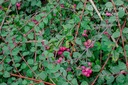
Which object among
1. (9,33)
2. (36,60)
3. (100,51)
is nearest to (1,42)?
(9,33)

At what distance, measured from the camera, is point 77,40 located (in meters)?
1.54

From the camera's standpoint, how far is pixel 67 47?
158 centimetres

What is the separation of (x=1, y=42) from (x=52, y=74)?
2.10ft

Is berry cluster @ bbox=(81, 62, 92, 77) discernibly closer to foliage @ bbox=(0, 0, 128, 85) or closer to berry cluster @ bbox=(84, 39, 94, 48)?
foliage @ bbox=(0, 0, 128, 85)

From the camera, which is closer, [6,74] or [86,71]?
[86,71]

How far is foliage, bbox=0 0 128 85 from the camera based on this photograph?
1.39m

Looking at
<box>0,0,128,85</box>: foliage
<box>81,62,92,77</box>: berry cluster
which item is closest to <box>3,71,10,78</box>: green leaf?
<box>0,0,128,85</box>: foliage

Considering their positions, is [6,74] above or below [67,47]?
below

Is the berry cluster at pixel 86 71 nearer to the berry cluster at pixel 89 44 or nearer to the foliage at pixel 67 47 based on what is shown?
the foliage at pixel 67 47

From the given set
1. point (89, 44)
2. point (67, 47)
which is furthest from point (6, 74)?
point (89, 44)

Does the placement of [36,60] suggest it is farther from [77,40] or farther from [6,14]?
[6,14]

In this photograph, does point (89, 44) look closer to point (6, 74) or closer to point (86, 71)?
point (86, 71)

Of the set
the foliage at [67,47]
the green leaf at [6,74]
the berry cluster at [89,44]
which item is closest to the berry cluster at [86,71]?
the foliage at [67,47]

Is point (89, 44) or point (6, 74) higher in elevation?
point (89, 44)
